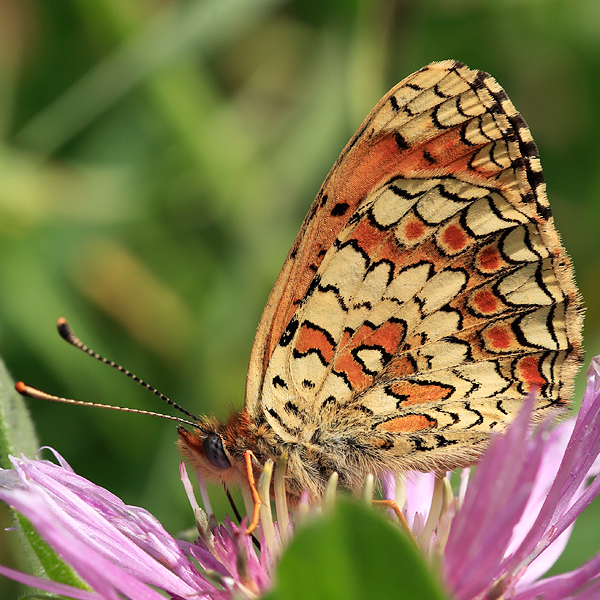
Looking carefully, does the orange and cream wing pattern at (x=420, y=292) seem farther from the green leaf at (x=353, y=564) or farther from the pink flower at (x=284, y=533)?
the green leaf at (x=353, y=564)

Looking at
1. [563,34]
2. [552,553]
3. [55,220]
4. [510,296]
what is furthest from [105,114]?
[552,553]

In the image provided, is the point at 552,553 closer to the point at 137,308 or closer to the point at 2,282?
the point at 137,308

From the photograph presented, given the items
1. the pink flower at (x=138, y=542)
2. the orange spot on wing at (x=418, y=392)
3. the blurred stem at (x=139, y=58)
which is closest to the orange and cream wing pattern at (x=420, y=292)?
the orange spot on wing at (x=418, y=392)

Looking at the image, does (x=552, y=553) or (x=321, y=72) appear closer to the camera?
(x=552, y=553)

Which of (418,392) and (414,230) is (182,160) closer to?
(414,230)

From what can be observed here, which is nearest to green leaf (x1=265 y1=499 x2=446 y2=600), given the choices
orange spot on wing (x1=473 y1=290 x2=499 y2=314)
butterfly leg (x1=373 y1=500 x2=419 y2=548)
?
butterfly leg (x1=373 y1=500 x2=419 y2=548)

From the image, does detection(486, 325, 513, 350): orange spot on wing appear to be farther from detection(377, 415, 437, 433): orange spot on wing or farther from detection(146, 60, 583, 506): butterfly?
detection(377, 415, 437, 433): orange spot on wing

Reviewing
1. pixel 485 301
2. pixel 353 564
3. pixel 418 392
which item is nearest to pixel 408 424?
pixel 418 392
